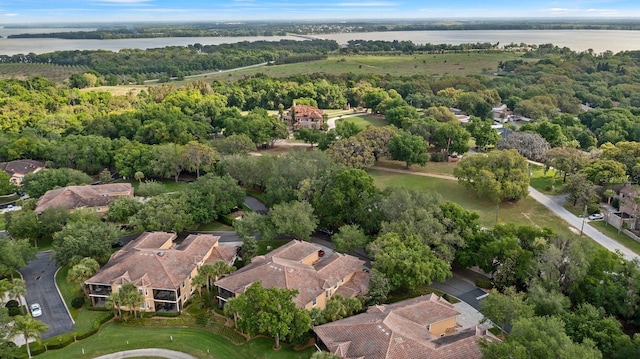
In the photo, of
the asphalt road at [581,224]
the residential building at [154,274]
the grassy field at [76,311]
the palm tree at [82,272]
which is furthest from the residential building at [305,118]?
the palm tree at [82,272]

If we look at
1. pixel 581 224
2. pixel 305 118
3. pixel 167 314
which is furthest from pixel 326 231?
pixel 305 118

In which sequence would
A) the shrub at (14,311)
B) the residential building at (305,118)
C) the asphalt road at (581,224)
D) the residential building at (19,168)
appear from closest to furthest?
the shrub at (14,311) < the asphalt road at (581,224) < the residential building at (19,168) < the residential building at (305,118)

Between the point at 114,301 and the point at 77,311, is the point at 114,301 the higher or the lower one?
the higher one

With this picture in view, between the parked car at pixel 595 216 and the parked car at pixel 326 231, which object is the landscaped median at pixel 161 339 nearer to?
the parked car at pixel 326 231

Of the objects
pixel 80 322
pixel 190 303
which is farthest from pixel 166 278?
pixel 80 322

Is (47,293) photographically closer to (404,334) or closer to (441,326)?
(404,334)

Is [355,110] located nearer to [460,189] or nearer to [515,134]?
[515,134]

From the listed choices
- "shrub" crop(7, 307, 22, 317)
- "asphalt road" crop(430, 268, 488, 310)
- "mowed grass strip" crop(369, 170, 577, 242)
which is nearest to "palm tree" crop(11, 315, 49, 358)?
"shrub" crop(7, 307, 22, 317)
